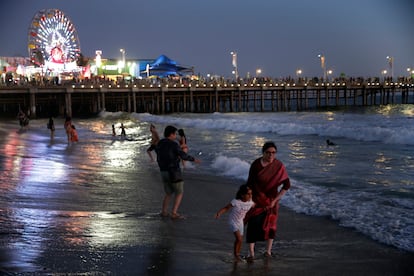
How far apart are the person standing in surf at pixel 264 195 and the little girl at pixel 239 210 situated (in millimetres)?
106

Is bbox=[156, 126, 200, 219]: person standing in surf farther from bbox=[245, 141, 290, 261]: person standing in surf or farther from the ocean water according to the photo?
bbox=[245, 141, 290, 261]: person standing in surf

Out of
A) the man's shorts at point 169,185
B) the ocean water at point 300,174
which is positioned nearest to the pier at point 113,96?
the ocean water at point 300,174

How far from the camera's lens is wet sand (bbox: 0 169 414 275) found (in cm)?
471

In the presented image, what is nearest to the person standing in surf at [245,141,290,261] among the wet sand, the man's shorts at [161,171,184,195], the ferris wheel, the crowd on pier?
the wet sand

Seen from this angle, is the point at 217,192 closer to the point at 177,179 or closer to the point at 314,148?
the point at 177,179

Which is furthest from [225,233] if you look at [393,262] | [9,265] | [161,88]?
[161,88]

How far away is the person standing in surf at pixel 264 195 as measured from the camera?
5012 mm

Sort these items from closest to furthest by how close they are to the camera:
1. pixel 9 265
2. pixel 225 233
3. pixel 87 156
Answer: pixel 9 265, pixel 225 233, pixel 87 156

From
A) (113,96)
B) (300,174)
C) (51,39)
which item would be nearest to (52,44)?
(51,39)

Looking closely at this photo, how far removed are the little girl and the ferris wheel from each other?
55440 millimetres

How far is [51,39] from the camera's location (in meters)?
57.0

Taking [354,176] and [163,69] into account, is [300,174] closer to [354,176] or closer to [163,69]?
[354,176]

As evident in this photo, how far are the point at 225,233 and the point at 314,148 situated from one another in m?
12.2

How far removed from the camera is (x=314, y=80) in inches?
2397
